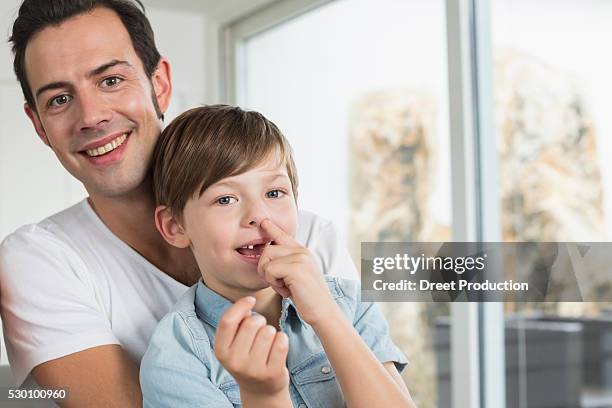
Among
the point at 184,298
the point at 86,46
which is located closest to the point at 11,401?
the point at 184,298

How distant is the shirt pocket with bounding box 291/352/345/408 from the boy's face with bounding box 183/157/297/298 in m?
0.08

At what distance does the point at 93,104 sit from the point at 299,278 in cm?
32

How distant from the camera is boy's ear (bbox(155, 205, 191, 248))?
31.2 inches

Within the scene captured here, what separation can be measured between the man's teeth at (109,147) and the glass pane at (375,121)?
0.83 meters

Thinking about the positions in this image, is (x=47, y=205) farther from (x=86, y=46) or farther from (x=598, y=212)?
(x=598, y=212)

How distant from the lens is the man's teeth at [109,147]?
2.84 ft

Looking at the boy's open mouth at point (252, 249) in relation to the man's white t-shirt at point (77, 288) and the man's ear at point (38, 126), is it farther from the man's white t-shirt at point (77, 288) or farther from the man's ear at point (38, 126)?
the man's ear at point (38, 126)

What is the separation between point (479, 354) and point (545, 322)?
0.43ft

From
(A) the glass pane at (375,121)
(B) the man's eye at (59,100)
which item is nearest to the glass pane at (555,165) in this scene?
(A) the glass pane at (375,121)

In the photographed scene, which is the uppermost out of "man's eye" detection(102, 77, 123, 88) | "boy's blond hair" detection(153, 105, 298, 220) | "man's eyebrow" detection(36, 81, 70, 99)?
"man's eye" detection(102, 77, 123, 88)

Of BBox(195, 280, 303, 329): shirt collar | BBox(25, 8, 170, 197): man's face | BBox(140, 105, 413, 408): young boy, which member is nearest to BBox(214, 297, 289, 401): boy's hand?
BBox(140, 105, 413, 408): young boy

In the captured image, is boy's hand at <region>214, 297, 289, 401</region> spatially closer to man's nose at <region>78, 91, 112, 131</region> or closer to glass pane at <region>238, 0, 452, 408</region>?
man's nose at <region>78, 91, 112, 131</region>

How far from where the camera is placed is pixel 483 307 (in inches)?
57.7

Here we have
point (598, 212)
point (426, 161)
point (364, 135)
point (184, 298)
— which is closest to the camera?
point (184, 298)
